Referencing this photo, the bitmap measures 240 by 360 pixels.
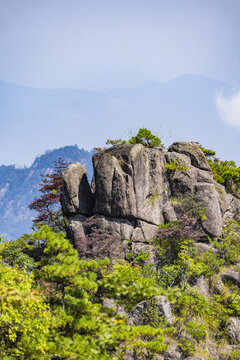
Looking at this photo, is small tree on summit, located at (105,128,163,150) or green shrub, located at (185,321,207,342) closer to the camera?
green shrub, located at (185,321,207,342)

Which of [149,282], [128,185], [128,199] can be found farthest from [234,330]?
[128,185]

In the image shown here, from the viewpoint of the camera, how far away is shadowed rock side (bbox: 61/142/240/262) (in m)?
16.7

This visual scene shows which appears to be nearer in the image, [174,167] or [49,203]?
[174,167]

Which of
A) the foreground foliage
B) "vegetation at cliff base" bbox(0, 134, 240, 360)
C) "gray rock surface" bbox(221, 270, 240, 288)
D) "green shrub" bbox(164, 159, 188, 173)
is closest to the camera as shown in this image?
the foreground foliage

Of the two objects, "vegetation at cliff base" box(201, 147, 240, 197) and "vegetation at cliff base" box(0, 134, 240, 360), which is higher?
"vegetation at cliff base" box(201, 147, 240, 197)

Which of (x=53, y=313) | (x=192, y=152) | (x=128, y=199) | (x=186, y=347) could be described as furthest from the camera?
(x=192, y=152)

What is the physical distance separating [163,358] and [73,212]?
9393 mm

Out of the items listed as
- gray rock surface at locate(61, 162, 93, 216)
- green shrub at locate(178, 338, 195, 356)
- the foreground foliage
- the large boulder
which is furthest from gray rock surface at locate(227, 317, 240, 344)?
gray rock surface at locate(61, 162, 93, 216)

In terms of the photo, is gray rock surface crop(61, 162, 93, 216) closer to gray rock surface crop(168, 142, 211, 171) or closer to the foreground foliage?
gray rock surface crop(168, 142, 211, 171)

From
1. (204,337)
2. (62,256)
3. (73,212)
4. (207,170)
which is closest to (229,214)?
(207,170)

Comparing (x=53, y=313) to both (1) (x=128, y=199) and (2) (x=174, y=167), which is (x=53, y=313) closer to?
(1) (x=128, y=199)

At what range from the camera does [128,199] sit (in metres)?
17.2

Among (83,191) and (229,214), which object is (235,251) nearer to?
Result: (229,214)

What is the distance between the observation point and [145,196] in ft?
59.1
